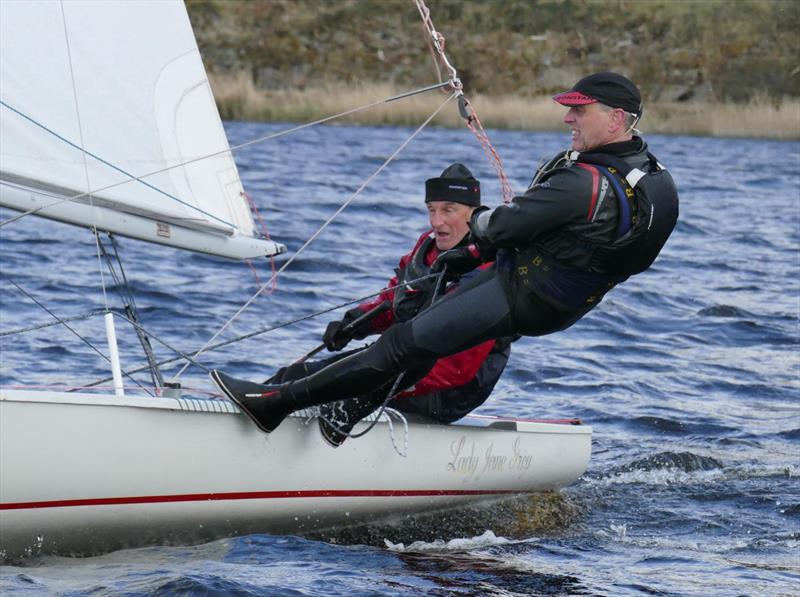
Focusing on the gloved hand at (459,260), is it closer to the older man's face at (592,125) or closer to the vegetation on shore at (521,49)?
the older man's face at (592,125)

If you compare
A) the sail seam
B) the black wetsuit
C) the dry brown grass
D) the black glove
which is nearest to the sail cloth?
the sail seam

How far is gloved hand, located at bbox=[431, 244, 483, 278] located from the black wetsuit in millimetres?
144

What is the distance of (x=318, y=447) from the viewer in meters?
5.35

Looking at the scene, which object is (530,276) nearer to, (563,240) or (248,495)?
(563,240)

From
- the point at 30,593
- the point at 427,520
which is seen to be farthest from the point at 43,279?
the point at 30,593

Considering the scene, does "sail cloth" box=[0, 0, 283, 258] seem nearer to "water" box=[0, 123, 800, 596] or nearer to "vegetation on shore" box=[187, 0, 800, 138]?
"water" box=[0, 123, 800, 596]

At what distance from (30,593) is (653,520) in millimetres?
2908

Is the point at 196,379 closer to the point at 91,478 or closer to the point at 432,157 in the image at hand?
the point at 91,478

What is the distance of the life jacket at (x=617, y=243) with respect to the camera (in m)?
4.73

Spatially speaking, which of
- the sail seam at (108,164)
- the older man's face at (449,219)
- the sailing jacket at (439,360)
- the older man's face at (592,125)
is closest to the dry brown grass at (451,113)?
the sailing jacket at (439,360)

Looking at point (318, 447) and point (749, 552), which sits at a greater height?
point (318, 447)

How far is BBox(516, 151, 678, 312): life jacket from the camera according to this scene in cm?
473

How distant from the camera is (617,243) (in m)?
4.75

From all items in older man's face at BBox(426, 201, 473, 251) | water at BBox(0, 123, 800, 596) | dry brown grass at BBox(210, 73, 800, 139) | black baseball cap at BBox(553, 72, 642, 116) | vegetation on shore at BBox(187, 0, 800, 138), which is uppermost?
vegetation on shore at BBox(187, 0, 800, 138)
